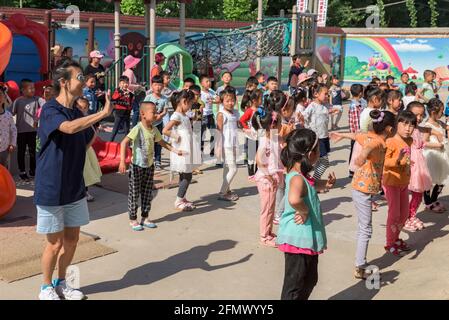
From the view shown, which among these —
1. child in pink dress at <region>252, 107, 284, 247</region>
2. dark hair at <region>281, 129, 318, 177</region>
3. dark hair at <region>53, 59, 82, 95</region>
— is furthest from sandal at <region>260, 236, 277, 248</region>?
dark hair at <region>53, 59, 82, 95</region>

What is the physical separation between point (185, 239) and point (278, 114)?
70.8 inches

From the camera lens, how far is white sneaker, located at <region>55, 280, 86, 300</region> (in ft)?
15.1

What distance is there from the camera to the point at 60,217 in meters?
4.43

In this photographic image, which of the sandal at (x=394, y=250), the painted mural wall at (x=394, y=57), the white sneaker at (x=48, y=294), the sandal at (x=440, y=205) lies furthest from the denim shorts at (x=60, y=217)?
the painted mural wall at (x=394, y=57)

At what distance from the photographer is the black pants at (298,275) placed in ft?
13.6

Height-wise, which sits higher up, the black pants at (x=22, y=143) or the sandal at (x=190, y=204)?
the black pants at (x=22, y=143)

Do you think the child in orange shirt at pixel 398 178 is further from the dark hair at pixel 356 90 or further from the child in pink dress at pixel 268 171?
the dark hair at pixel 356 90

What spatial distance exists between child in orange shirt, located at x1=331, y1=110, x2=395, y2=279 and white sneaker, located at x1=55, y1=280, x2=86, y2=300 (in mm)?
2520

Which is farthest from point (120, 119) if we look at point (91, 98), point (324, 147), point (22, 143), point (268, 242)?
point (268, 242)

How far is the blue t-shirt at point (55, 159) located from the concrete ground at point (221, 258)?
95cm

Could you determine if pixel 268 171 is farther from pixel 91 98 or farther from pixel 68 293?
pixel 91 98
